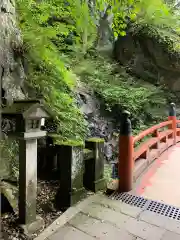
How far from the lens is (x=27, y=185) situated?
2656 mm

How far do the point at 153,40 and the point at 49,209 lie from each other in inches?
394

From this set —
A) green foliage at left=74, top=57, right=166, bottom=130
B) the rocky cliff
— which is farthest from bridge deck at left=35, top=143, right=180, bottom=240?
green foliage at left=74, top=57, right=166, bottom=130

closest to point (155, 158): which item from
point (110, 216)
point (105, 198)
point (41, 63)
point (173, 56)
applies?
point (105, 198)

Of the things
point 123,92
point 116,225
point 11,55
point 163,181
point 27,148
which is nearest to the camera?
point 27,148

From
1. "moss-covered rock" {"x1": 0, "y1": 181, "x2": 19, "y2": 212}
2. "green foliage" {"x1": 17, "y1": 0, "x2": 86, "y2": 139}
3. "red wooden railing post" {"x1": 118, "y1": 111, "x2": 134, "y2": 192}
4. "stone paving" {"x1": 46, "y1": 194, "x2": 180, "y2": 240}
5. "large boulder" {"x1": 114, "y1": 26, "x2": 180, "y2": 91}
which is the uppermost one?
"large boulder" {"x1": 114, "y1": 26, "x2": 180, "y2": 91}

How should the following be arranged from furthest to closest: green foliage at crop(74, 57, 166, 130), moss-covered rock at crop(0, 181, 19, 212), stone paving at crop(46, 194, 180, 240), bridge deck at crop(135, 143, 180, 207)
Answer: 1. green foliage at crop(74, 57, 166, 130)
2. bridge deck at crop(135, 143, 180, 207)
3. moss-covered rock at crop(0, 181, 19, 212)
4. stone paving at crop(46, 194, 180, 240)

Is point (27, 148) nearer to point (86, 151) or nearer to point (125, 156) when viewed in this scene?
point (86, 151)

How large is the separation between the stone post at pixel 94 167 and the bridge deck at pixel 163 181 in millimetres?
698

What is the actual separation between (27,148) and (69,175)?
30.9 inches

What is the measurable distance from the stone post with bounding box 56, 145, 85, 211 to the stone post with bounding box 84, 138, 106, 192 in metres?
0.36

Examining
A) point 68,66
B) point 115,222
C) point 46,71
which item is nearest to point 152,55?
point 68,66

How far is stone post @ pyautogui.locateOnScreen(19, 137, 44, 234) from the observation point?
2621 mm

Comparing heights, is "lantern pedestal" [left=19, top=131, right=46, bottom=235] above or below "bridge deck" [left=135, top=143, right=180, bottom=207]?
above

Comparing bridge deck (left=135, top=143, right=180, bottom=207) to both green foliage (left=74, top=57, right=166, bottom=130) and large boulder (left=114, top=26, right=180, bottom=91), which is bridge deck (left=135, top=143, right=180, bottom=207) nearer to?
green foliage (left=74, top=57, right=166, bottom=130)
